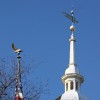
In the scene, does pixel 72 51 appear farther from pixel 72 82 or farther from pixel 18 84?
pixel 18 84

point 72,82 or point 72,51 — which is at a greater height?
point 72,51

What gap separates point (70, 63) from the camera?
73.1 metres

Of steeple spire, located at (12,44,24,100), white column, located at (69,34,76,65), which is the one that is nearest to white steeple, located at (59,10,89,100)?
white column, located at (69,34,76,65)

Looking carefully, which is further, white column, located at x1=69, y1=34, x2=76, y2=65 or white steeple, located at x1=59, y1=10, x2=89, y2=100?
white column, located at x1=69, y1=34, x2=76, y2=65

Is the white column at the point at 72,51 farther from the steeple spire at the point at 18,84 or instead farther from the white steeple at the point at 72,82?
the steeple spire at the point at 18,84

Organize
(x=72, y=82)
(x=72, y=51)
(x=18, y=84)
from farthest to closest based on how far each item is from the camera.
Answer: (x=72, y=51), (x=72, y=82), (x=18, y=84)

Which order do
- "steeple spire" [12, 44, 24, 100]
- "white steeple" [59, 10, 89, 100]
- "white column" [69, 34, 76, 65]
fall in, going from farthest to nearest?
"white column" [69, 34, 76, 65]
"white steeple" [59, 10, 89, 100]
"steeple spire" [12, 44, 24, 100]

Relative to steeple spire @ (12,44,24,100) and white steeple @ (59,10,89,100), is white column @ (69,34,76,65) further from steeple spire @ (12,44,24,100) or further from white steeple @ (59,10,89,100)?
steeple spire @ (12,44,24,100)

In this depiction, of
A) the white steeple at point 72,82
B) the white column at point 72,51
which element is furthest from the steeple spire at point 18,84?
the white column at point 72,51

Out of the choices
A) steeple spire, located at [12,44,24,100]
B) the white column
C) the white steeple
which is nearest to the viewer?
steeple spire, located at [12,44,24,100]

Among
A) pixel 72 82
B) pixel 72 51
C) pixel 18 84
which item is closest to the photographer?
pixel 18 84

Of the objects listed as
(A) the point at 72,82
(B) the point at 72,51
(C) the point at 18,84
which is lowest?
(C) the point at 18,84

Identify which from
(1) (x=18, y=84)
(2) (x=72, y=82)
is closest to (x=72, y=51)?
(2) (x=72, y=82)

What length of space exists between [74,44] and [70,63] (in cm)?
404
